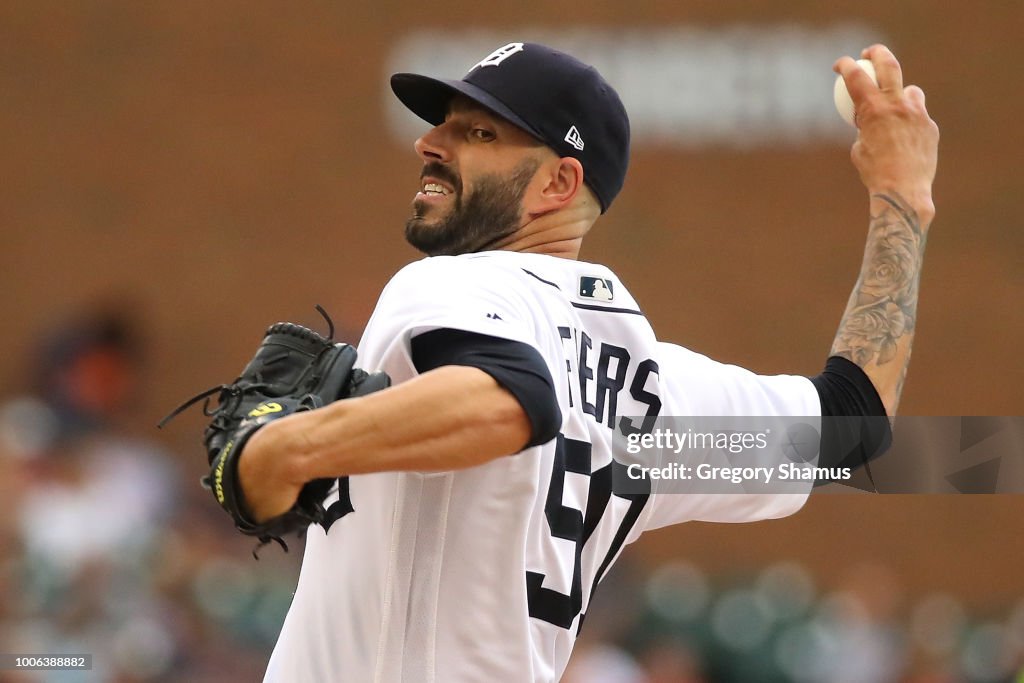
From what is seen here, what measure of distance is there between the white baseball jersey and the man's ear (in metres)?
0.28

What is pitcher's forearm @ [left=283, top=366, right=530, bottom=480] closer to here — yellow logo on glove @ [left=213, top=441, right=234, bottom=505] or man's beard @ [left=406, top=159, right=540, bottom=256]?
yellow logo on glove @ [left=213, top=441, right=234, bottom=505]

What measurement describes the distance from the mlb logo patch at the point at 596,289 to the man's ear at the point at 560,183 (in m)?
0.26

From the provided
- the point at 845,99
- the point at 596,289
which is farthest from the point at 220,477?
the point at 845,99

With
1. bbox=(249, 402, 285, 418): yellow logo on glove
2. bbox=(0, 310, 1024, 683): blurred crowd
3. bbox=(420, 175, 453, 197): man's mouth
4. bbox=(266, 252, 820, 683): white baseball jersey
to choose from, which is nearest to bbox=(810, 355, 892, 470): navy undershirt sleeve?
bbox=(266, 252, 820, 683): white baseball jersey

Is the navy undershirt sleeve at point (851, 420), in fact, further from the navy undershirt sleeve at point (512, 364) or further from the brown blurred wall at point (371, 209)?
the brown blurred wall at point (371, 209)

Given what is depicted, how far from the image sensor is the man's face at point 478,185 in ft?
8.95

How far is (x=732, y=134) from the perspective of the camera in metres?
9.16

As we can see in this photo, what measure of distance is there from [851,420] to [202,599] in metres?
5.09

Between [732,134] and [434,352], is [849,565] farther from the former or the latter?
[434,352]

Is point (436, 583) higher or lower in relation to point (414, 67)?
lower

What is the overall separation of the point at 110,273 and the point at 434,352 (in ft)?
25.7

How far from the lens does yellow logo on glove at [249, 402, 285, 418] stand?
2.06m

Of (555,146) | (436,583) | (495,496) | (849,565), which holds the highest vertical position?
(555,146)

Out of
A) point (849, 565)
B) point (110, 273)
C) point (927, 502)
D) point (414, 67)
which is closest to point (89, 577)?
point (110, 273)
